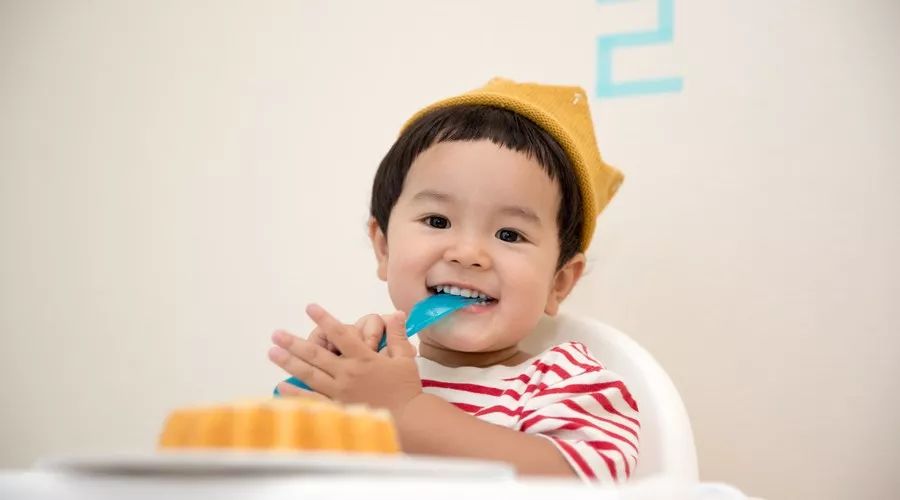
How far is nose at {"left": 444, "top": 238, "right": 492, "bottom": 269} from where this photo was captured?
818 millimetres

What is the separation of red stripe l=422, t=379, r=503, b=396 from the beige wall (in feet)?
1.07

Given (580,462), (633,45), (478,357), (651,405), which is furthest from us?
(633,45)

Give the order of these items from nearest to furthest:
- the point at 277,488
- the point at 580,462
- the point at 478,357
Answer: the point at 277,488 → the point at 580,462 → the point at 478,357

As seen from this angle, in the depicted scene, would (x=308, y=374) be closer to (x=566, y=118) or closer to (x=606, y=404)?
(x=606, y=404)

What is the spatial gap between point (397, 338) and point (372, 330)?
0.06 meters

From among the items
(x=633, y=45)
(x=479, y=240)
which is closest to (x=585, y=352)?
(x=479, y=240)

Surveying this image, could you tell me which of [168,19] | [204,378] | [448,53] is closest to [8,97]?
[168,19]

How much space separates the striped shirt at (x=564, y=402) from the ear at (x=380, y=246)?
131 mm

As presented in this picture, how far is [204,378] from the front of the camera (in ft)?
4.36

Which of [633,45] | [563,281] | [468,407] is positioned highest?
[633,45]

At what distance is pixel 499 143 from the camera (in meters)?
0.86

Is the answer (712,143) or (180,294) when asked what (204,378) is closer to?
(180,294)

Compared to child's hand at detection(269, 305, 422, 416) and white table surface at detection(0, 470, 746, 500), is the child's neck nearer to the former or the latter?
child's hand at detection(269, 305, 422, 416)

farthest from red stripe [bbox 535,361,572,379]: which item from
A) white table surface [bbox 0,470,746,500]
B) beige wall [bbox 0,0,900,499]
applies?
white table surface [bbox 0,470,746,500]
